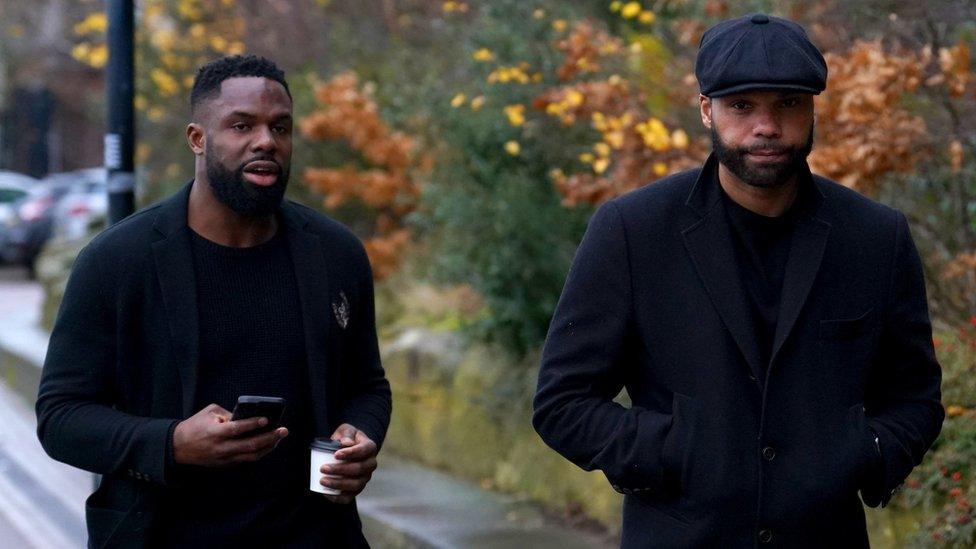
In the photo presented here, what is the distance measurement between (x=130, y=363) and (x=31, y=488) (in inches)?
278

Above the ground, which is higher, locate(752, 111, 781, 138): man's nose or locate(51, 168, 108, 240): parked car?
locate(752, 111, 781, 138): man's nose

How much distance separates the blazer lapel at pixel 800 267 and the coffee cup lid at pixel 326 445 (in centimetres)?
103

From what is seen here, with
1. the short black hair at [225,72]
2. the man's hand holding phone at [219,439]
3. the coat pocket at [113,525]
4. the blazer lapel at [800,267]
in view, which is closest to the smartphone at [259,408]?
the man's hand holding phone at [219,439]

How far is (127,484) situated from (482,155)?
18.1 feet

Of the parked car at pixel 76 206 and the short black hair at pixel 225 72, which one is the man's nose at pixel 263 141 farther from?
the parked car at pixel 76 206

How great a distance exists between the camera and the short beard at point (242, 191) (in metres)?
3.48

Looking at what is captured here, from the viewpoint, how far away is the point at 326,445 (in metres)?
3.37

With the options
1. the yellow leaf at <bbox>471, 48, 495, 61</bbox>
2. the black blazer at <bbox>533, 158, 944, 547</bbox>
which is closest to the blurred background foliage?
the yellow leaf at <bbox>471, 48, 495, 61</bbox>

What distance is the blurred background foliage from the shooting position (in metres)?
5.91

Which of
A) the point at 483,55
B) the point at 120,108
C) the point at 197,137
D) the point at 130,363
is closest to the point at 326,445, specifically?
the point at 130,363

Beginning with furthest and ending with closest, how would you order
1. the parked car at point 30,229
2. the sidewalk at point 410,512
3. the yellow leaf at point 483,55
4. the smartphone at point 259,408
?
the parked car at point 30,229 → the yellow leaf at point 483,55 → the sidewalk at point 410,512 → the smartphone at point 259,408

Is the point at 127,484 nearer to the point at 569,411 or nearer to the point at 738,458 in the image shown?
the point at 569,411

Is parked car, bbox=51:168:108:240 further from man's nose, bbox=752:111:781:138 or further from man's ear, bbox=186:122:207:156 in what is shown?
man's nose, bbox=752:111:781:138

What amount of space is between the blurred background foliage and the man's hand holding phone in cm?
260
